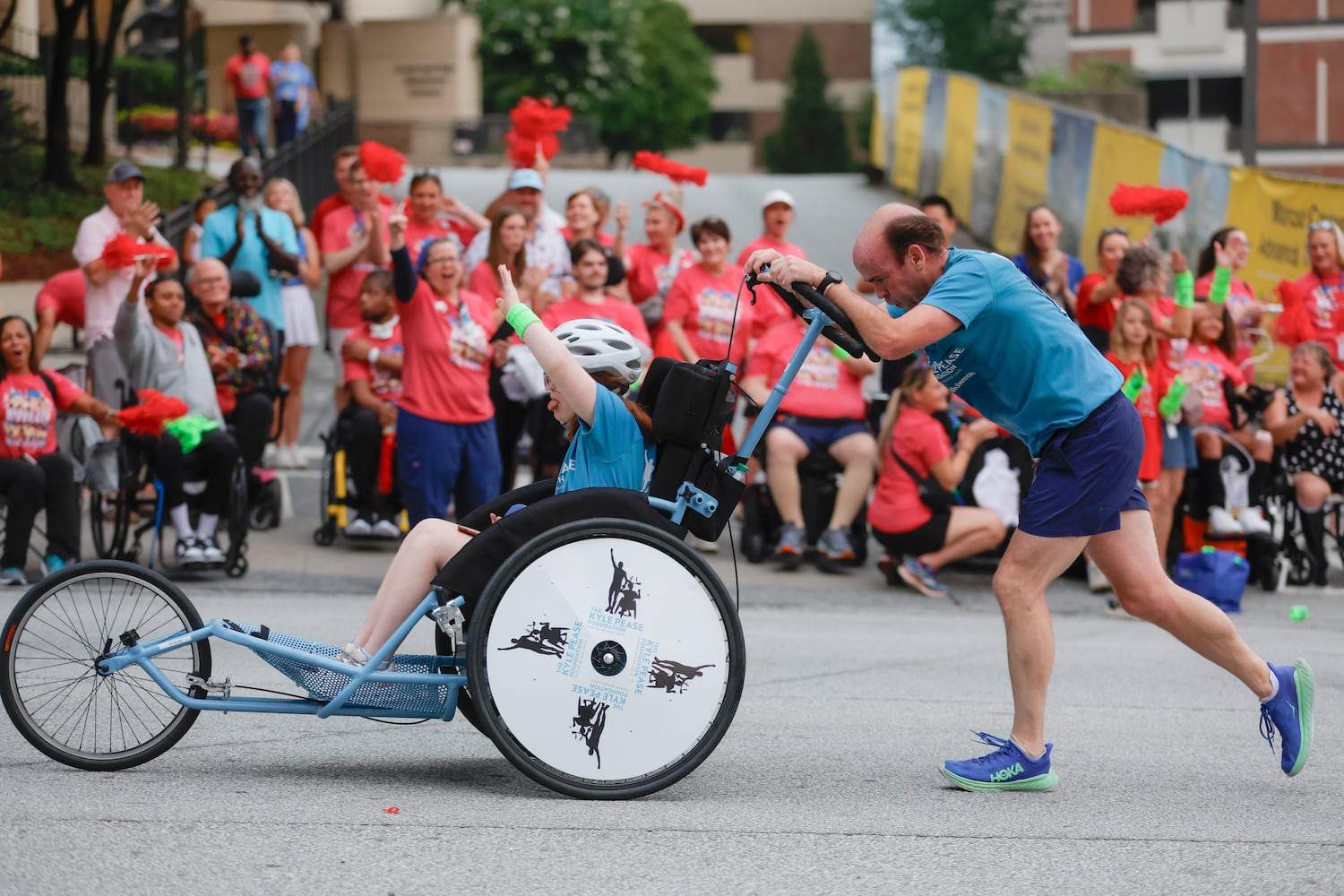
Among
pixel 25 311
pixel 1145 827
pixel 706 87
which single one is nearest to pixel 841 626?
pixel 1145 827

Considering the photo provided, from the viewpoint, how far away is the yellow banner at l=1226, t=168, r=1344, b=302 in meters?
14.7

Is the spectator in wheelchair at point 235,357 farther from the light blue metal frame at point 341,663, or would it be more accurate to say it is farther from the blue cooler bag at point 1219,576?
the blue cooler bag at point 1219,576

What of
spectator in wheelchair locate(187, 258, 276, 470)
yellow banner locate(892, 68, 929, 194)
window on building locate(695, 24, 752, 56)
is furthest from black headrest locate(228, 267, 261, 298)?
window on building locate(695, 24, 752, 56)

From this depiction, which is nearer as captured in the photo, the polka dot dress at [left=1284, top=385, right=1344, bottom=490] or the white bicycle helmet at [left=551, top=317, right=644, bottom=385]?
the white bicycle helmet at [left=551, top=317, right=644, bottom=385]

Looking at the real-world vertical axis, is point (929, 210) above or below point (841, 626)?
above

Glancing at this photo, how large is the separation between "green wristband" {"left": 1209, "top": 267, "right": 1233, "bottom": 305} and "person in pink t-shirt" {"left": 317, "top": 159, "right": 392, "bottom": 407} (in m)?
5.65

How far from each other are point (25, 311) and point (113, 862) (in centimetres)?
1320

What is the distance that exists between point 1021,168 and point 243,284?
46.2ft

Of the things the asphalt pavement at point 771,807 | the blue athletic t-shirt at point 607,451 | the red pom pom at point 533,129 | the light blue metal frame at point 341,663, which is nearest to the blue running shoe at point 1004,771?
the asphalt pavement at point 771,807

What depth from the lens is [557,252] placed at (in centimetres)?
1245

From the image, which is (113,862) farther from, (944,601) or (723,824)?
(944,601)

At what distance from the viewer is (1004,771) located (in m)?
5.93

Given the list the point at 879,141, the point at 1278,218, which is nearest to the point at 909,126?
the point at 879,141

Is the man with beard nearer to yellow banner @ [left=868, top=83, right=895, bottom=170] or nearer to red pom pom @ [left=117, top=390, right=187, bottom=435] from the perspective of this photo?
red pom pom @ [left=117, top=390, right=187, bottom=435]
